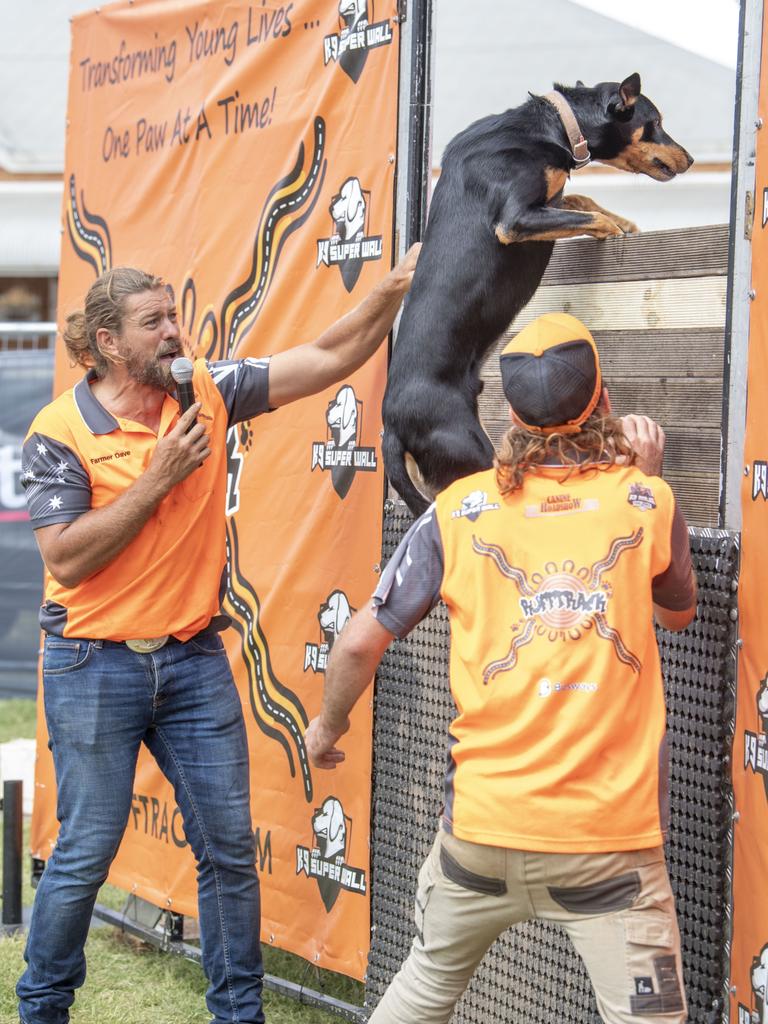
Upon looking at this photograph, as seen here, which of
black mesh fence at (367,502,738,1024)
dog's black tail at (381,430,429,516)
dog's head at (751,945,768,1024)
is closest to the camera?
dog's head at (751,945,768,1024)

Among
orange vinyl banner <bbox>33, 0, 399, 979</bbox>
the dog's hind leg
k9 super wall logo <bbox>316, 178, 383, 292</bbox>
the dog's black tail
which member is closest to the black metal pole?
orange vinyl banner <bbox>33, 0, 399, 979</bbox>

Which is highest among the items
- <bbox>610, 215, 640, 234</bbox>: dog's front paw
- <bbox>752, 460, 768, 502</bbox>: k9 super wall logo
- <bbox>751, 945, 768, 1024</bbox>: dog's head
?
<bbox>610, 215, 640, 234</bbox>: dog's front paw

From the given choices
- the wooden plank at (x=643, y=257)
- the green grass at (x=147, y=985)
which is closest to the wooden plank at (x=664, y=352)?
the wooden plank at (x=643, y=257)

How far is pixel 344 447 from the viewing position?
13.4 ft

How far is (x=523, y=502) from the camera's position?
93.1 inches

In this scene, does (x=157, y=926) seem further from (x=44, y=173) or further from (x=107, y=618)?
(x=44, y=173)

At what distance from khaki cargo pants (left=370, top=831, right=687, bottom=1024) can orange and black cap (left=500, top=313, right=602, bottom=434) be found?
2.63 ft

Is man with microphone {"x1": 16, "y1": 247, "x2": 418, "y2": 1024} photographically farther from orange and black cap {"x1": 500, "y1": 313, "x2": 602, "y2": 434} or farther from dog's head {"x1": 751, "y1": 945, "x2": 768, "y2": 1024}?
dog's head {"x1": 751, "y1": 945, "x2": 768, "y2": 1024}

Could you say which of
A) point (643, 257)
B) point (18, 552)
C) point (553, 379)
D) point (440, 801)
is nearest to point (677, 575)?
point (553, 379)

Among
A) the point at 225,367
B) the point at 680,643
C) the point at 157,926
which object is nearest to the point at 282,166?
the point at 225,367

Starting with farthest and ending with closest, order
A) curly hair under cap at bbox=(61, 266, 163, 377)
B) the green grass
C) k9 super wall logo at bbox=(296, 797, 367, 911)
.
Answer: the green grass, k9 super wall logo at bbox=(296, 797, 367, 911), curly hair under cap at bbox=(61, 266, 163, 377)

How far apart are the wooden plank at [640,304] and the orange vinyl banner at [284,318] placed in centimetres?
64

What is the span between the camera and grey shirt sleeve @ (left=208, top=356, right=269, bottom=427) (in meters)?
3.70

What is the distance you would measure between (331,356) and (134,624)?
0.96 m
